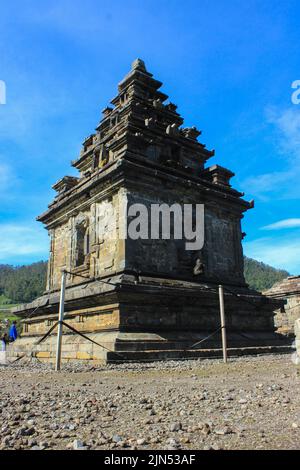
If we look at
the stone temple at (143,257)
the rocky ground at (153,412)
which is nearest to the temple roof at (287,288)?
the stone temple at (143,257)

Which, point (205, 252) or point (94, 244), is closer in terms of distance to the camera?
point (94, 244)

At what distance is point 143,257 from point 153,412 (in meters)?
8.47

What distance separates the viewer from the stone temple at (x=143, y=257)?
35.7 feet

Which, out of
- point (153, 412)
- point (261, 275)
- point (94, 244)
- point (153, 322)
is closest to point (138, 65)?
point (94, 244)

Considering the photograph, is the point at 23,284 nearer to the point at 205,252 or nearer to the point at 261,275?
the point at 261,275

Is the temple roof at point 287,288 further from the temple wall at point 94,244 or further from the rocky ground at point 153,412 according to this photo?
the rocky ground at point 153,412

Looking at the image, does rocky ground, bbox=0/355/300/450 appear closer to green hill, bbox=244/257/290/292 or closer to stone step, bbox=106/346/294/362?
stone step, bbox=106/346/294/362

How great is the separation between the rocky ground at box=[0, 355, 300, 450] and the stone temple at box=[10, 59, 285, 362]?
336 cm

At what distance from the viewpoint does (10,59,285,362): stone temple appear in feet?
35.7

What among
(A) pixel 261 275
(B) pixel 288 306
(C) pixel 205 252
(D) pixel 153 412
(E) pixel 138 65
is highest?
(A) pixel 261 275

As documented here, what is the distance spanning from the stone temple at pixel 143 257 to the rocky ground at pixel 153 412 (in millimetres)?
3356

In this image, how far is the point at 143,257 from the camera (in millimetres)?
12383
